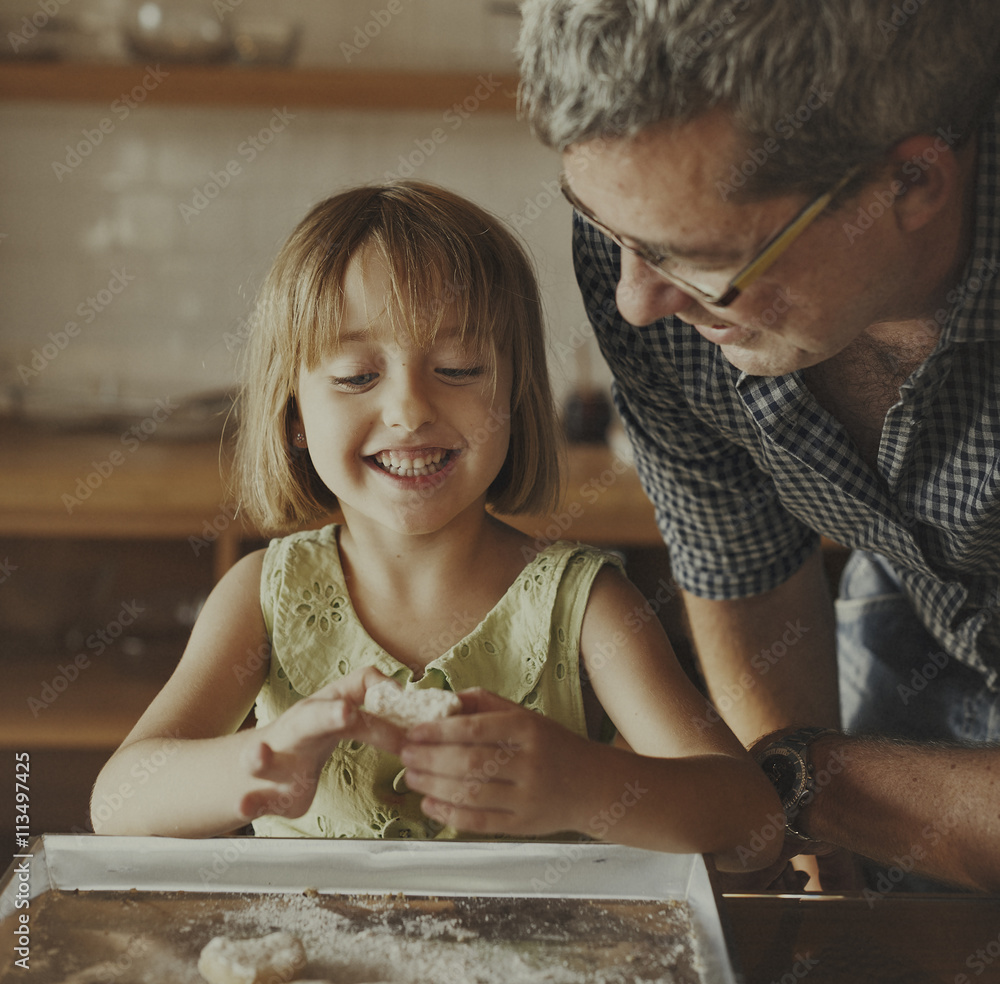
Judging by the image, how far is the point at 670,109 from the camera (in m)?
0.85

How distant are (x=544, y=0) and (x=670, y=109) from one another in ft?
0.57

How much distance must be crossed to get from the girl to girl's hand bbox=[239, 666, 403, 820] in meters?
0.02

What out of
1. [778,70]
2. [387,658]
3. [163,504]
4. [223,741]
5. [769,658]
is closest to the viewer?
[778,70]

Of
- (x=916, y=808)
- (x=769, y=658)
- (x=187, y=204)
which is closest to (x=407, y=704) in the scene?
(x=916, y=808)

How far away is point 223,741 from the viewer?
94 centimetres

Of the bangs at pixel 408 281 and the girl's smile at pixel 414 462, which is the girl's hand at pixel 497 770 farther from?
the bangs at pixel 408 281

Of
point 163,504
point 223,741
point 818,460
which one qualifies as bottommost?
point 163,504

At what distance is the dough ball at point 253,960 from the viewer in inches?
28.3

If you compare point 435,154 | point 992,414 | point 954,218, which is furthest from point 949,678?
point 435,154

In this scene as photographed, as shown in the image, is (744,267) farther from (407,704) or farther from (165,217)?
(165,217)

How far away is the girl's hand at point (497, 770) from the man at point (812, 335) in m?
0.36

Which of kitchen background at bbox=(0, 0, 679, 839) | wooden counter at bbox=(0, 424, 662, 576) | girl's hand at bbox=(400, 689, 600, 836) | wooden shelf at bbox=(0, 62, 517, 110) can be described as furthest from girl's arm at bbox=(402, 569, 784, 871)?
wooden shelf at bbox=(0, 62, 517, 110)

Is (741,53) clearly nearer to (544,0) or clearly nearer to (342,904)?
(544,0)

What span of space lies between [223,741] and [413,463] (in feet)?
1.06
